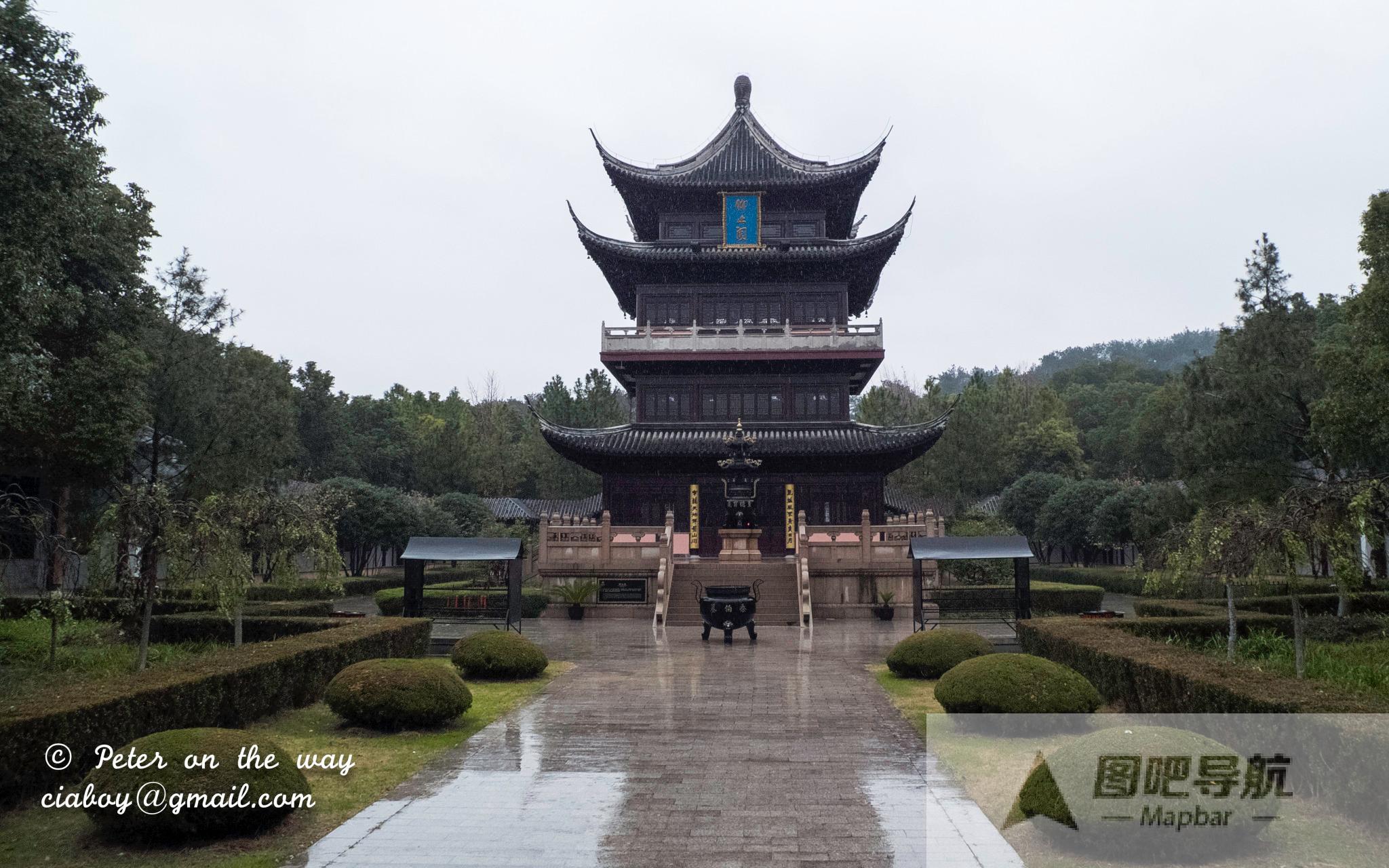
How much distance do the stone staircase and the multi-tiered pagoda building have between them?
6023 millimetres

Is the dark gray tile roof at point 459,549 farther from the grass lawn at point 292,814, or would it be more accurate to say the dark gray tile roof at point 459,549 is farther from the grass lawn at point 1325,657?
the grass lawn at point 1325,657

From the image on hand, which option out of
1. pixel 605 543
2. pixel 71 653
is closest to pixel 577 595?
pixel 605 543

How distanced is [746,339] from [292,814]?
106 ft

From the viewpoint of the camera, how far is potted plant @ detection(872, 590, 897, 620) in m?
29.5

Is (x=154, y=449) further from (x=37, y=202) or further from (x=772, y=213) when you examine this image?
(x=772, y=213)

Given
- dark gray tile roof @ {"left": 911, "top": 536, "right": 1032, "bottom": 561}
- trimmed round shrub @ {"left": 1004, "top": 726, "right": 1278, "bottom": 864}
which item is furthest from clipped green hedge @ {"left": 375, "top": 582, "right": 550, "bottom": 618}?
trimmed round shrub @ {"left": 1004, "top": 726, "right": 1278, "bottom": 864}

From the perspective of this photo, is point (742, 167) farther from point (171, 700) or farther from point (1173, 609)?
point (171, 700)

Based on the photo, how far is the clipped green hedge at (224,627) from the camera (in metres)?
18.6

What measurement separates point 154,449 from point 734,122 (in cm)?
2902

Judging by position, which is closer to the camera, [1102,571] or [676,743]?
[676,743]

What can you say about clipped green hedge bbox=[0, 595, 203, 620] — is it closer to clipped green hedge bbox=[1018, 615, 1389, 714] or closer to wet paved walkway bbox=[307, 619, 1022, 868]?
wet paved walkway bbox=[307, 619, 1022, 868]

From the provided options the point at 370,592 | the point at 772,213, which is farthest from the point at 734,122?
the point at 370,592

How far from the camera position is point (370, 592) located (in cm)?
4403

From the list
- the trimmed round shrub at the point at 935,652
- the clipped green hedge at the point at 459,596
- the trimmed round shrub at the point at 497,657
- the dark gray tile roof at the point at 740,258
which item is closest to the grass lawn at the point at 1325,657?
the trimmed round shrub at the point at 935,652
